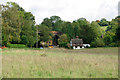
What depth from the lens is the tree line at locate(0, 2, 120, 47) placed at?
151 ft

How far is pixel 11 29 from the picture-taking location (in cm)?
4531

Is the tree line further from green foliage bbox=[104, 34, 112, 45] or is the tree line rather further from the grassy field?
the grassy field

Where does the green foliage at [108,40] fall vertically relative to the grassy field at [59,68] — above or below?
above

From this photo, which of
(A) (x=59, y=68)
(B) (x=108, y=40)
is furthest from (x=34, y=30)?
(A) (x=59, y=68)

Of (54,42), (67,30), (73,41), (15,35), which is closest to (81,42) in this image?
(73,41)

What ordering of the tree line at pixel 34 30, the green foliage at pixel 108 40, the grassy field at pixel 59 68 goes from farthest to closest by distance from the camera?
the green foliage at pixel 108 40
the tree line at pixel 34 30
the grassy field at pixel 59 68

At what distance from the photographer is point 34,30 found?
71.0 meters

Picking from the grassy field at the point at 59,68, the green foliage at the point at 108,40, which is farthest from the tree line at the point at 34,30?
the grassy field at the point at 59,68

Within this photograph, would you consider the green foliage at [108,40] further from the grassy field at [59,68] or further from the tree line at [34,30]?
the grassy field at [59,68]

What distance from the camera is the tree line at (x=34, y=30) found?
151ft

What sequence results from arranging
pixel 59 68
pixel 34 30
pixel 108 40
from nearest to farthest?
pixel 59 68
pixel 34 30
pixel 108 40

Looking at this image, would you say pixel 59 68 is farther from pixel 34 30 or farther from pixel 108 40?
pixel 108 40

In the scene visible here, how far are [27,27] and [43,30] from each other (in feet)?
107

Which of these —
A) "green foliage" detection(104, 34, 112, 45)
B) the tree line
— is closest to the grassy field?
the tree line
